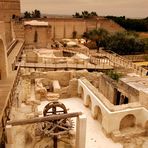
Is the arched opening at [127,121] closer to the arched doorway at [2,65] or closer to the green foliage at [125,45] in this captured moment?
the arched doorway at [2,65]

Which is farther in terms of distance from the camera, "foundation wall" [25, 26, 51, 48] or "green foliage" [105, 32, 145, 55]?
"green foliage" [105, 32, 145, 55]

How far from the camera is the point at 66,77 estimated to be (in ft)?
58.3

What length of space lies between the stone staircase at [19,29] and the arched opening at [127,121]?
20.2m

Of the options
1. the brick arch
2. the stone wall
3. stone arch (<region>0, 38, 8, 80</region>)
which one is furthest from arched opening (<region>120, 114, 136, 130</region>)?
the stone wall

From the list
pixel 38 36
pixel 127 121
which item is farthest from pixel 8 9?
pixel 127 121

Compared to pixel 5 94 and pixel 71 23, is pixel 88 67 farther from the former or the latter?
pixel 71 23

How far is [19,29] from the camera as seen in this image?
2791 cm

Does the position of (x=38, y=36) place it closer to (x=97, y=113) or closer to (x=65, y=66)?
(x=65, y=66)

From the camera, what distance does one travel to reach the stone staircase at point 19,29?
27.8 m

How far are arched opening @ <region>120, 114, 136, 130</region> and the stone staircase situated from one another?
2025 cm

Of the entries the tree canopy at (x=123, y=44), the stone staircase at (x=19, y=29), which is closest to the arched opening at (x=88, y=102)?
the tree canopy at (x=123, y=44)

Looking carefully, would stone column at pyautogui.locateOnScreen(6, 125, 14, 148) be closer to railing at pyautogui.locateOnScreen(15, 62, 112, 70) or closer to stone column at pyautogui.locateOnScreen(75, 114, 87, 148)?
stone column at pyautogui.locateOnScreen(75, 114, 87, 148)

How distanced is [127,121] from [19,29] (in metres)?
20.6

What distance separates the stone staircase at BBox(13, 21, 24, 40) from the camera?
27750 millimetres
